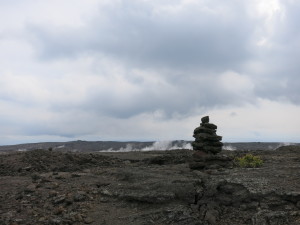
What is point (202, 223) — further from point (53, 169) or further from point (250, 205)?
point (53, 169)

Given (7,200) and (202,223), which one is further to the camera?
(7,200)

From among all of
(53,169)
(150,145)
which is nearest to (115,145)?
(150,145)

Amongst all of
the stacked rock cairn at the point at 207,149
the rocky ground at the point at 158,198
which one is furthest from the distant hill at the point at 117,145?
the rocky ground at the point at 158,198

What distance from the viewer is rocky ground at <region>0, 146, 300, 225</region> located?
1234 cm

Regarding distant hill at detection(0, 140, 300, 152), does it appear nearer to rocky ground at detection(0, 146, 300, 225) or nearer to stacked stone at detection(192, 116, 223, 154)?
stacked stone at detection(192, 116, 223, 154)

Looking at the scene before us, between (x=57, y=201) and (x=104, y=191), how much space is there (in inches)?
75.2

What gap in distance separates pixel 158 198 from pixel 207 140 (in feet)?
21.5

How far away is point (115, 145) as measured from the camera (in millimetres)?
65000

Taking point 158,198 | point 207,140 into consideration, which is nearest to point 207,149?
point 207,140

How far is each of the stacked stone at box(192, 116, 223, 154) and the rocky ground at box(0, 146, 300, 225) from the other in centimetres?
220

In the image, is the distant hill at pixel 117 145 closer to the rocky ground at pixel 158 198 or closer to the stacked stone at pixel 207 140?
the stacked stone at pixel 207 140

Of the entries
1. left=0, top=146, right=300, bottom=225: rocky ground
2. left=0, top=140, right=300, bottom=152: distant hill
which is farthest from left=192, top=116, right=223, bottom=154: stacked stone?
left=0, top=140, right=300, bottom=152: distant hill

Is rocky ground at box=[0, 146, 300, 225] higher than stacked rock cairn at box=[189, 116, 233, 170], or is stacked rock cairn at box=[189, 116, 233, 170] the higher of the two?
stacked rock cairn at box=[189, 116, 233, 170]

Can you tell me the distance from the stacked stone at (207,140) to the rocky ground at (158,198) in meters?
2.20
